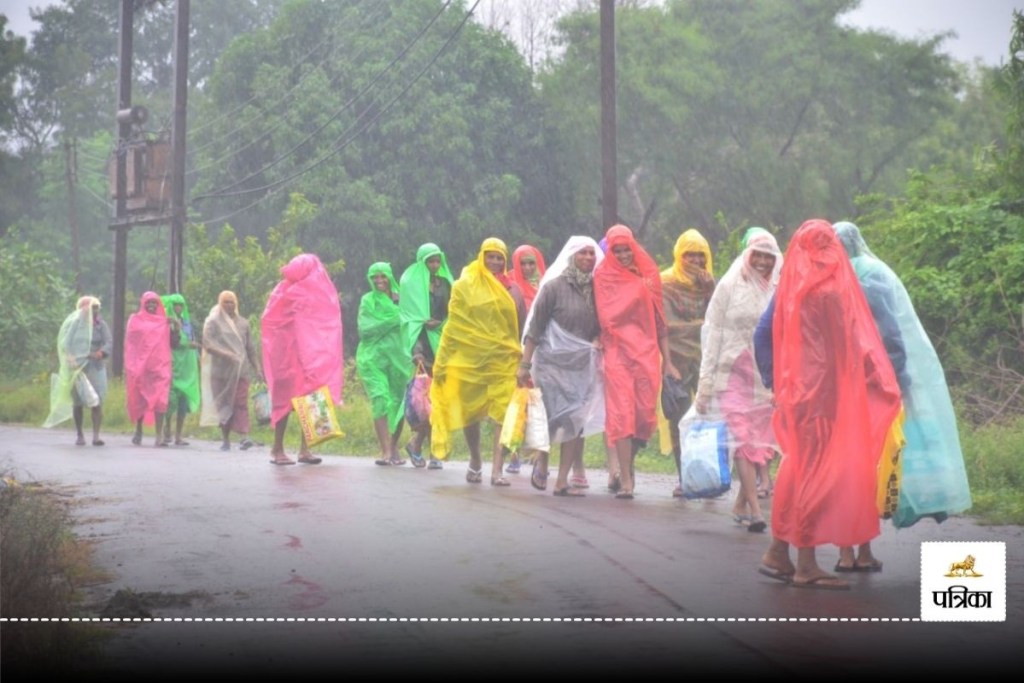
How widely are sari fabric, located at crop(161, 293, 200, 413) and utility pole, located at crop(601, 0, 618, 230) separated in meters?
5.66

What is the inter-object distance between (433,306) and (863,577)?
781cm

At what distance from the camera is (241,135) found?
145ft

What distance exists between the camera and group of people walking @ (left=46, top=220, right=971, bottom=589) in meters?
8.59

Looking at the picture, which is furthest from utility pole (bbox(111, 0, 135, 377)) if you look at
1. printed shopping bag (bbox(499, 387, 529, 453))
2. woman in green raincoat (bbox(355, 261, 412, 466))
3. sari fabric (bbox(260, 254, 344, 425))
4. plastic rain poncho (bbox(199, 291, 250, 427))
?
printed shopping bag (bbox(499, 387, 529, 453))

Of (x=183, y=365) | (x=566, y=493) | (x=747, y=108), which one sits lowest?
(x=566, y=493)

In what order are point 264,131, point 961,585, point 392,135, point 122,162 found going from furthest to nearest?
point 264,131 → point 392,135 → point 122,162 → point 961,585

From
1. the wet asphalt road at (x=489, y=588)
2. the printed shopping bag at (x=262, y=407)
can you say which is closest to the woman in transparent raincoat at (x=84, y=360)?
the printed shopping bag at (x=262, y=407)

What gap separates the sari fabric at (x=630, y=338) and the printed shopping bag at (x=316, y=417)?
4231 millimetres

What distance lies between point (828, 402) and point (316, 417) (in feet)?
28.9

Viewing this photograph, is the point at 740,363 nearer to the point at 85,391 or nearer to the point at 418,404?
the point at 418,404

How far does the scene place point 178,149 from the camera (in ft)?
101

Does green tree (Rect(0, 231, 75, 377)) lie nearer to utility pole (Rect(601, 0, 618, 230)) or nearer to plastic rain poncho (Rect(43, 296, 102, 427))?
plastic rain poncho (Rect(43, 296, 102, 427))

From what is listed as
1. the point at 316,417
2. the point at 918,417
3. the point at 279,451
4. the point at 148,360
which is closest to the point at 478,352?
the point at 316,417

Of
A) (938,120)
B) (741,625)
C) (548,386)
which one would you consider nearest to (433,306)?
(548,386)
